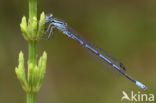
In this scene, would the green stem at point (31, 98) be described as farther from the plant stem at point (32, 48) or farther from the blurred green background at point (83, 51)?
the blurred green background at point (83, 51)

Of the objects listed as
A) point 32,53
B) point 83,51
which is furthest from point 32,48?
point 83,51

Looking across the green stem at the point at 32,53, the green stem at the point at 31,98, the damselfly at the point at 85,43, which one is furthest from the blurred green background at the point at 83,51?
the green stem at the point at 32,53

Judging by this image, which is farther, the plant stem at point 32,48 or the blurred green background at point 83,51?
the blurred green background at point 83,51

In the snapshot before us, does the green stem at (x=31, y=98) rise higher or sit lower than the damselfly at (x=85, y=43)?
lower

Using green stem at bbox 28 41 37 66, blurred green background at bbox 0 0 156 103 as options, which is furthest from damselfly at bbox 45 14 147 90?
blurred green background at bbox 0 0 156 103

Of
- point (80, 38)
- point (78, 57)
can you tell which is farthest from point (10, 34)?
point (80, 38)

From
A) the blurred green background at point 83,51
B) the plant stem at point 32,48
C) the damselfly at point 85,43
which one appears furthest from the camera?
the blurred green background at point 83,51

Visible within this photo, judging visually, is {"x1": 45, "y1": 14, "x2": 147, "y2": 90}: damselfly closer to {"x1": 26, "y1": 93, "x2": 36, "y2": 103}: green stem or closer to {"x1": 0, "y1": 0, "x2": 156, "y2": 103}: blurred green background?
{"x1": 26, "y1": 93, "x2": 36, "y2": 103}: green stem

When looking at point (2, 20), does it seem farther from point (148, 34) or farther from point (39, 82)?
point (39, 82)
